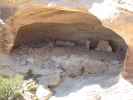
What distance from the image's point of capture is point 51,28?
15.1 feet

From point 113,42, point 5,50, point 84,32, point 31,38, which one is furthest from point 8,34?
point 113,42

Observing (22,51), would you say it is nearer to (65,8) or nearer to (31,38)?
(31,38)

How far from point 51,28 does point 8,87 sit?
1.11m

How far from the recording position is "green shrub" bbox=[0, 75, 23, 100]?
12.3ft

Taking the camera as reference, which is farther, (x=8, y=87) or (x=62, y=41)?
(x=62, y=41)

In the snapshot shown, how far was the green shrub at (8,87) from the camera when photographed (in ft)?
12.3

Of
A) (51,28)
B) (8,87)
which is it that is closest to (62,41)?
(51,28)

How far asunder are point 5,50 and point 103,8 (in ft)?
4.19

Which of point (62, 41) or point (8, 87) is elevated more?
point (62, 41)

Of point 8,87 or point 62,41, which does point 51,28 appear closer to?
point 62,41

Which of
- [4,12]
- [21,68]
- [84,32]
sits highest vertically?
[4,12]

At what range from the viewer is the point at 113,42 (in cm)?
454

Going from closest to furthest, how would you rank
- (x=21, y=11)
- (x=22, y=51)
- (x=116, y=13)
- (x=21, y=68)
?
(x=116, y=13)
(x=21, y=11)
(x=21, y=68)
(x=22, y=51)

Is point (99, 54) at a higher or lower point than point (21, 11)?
lower
